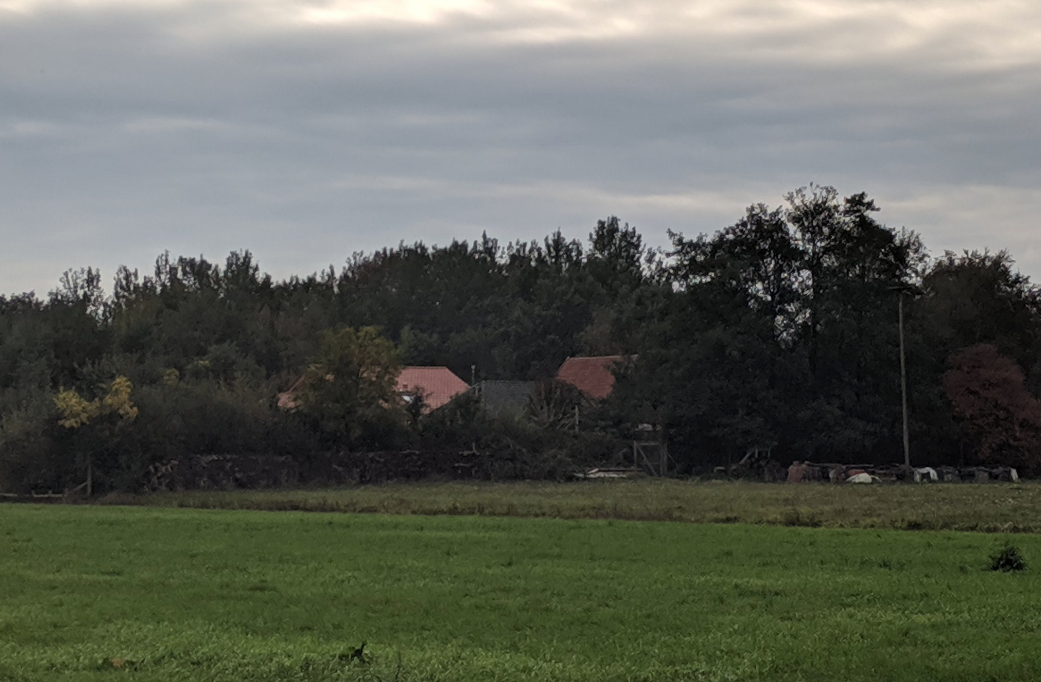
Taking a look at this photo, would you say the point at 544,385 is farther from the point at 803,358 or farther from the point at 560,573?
the point at 560,573

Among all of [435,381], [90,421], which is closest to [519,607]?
[90,421]

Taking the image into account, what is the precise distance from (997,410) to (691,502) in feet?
87.2

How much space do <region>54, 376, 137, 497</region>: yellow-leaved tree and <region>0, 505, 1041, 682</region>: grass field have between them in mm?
20900

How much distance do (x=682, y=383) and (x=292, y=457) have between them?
744 inches

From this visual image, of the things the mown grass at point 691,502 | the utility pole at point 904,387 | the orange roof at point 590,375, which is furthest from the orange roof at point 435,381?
the utility pole at point 904,387

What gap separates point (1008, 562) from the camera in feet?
61.3

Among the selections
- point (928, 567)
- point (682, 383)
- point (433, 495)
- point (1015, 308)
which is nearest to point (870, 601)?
point (928, 567)

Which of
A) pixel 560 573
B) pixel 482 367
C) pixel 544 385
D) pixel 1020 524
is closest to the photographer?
pixel 560 573

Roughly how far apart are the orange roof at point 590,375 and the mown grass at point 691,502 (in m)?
30.1

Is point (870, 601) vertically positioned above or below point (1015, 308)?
below

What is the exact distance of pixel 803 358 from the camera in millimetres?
58656

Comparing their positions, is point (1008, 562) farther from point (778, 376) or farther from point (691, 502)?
point (778, 376)

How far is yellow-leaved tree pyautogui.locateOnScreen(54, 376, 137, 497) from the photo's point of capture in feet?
149

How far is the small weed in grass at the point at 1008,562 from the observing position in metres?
18.5
